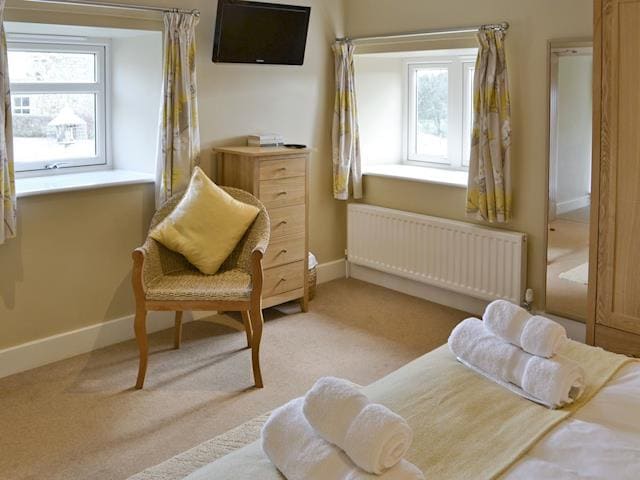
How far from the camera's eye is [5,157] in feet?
11.2

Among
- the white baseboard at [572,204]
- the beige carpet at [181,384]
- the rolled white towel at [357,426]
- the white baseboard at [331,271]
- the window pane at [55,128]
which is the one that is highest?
the window pane at [55,128]

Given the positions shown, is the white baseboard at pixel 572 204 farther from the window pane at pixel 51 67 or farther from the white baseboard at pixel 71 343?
the window pane at pixel 51 67

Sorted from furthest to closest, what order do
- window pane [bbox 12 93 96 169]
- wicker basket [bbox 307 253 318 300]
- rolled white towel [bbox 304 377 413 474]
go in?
wicker basket [bbox 307 253 318 300] → window pane [bbox 12 93 96 169] → rolled white towel [bbox 304 377 413 474]

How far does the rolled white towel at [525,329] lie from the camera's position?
6.55 feet

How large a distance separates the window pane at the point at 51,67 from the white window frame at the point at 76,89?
3 centimetres

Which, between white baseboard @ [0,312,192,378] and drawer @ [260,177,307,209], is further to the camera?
drawer @ [260,177,307,209]

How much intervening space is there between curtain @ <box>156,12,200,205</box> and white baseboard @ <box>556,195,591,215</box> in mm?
2112

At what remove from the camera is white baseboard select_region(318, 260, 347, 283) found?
17.2 ft

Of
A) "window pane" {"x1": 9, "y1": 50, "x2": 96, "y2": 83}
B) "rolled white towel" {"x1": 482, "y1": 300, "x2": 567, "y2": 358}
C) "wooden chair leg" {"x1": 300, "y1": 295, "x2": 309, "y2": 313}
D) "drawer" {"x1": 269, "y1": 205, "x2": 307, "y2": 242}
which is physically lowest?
"wooden chair leg" {"x1": 300, "y1": 295, "x2": 309, "y2": 313}

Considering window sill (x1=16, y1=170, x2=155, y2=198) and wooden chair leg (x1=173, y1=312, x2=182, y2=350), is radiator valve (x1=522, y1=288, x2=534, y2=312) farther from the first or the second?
window sill (x1=16, y1=170, x2=155, y2=198)

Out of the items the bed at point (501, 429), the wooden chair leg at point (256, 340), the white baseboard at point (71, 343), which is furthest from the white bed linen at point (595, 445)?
the white baseboard at point (71, 343)

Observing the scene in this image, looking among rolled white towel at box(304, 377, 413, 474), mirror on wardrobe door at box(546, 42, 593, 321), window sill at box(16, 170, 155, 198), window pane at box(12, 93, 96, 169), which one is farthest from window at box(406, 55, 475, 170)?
rolled white towel at box(304, 377, 413, 474)

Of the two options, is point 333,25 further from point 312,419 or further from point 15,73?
point 312,419

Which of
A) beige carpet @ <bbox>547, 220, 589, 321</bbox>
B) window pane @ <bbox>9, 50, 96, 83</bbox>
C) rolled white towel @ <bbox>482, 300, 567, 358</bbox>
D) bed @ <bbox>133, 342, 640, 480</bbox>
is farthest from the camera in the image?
window pane @ <bbox>9, 50, 96, 83</bbox>
